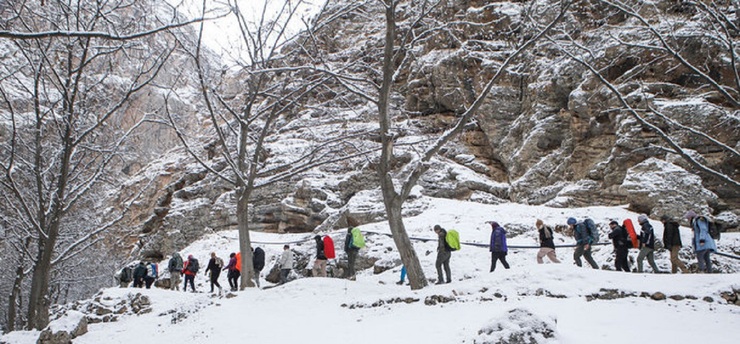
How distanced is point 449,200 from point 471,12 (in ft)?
41.5

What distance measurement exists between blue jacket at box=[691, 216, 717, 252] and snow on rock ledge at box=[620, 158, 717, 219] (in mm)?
5980

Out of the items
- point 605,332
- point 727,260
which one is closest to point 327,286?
point 605,332

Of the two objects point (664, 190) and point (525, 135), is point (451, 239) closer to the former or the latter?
point (664, 190)

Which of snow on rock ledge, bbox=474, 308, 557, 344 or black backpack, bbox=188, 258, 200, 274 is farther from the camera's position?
black backpack, bbox=188, 258, 200, 274

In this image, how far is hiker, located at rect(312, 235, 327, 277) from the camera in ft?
43.5

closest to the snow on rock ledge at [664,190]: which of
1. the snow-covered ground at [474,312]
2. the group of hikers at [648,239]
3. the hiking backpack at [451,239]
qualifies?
the snow-covered ground at [474,312]

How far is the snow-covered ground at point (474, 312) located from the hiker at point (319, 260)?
2.11 m

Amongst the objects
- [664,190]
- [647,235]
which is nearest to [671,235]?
[647,235]

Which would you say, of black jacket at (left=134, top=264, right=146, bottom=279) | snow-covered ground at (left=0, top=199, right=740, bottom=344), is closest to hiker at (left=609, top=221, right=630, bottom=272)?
snow-covered ground at (left=0, top=199, right=740, bottom=344)

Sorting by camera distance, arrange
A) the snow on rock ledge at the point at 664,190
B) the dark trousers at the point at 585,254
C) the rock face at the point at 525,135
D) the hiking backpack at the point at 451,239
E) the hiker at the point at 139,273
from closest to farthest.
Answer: the hiking backpack at the point at 451,239 → the dark trousers at the point at 585,254 → the snow on rock ledge at the point at 664,190 → the rock face at the point at 525,135 → the hiker at the point at 139,273

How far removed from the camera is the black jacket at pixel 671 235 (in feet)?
33.2

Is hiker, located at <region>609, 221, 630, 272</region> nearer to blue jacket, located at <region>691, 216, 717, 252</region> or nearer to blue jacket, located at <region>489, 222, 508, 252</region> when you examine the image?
blue jacket, located at <region>691, 216, 717, 252</region>

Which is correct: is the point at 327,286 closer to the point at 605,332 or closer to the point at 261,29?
the point at 605,332

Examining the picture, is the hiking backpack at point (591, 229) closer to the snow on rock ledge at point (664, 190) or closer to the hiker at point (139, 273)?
the snow on rock ledge at point (664, 190)
